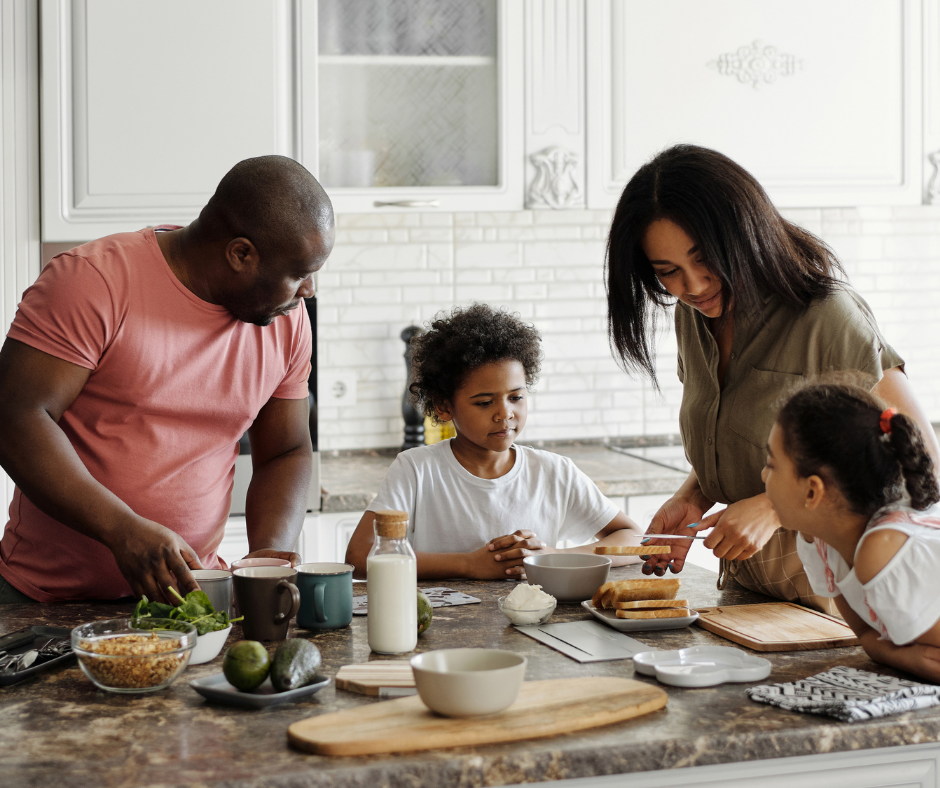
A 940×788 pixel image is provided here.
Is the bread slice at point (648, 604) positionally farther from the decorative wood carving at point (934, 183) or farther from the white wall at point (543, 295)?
the decorative wood carving at point (934, 183)

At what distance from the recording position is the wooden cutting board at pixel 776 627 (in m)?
1.40

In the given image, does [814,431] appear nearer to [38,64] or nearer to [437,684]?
[437,684]

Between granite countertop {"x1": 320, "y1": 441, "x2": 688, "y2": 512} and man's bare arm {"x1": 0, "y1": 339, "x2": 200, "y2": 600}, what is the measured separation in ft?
4.19

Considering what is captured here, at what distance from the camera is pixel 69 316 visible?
160cm

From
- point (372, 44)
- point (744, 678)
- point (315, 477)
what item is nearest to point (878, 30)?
point (372, 44)

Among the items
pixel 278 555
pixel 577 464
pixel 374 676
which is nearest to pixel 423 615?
pixel 374 676

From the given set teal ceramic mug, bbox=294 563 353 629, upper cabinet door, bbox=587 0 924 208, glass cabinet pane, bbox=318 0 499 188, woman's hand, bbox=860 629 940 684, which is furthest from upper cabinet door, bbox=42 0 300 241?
woman's hand, bbox=860 629 940 684

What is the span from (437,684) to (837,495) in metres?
0.59

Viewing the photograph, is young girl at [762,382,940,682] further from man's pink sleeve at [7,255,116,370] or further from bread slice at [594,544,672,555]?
man's pink sleeve at [7,255,116,370]

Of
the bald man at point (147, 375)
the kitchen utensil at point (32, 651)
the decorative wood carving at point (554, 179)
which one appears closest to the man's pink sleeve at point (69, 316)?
the bald man at point (147, 375)

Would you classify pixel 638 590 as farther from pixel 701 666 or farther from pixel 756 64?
pixel 756 64

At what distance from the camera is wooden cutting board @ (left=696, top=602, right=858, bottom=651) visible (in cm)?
140

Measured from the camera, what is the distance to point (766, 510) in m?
1.58

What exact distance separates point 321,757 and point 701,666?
522mm
